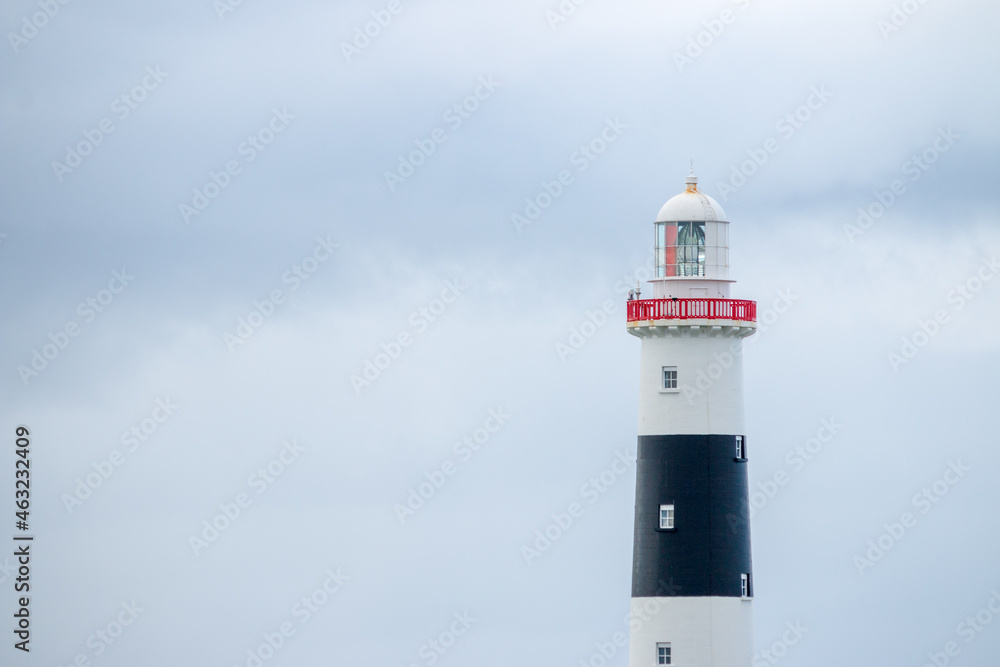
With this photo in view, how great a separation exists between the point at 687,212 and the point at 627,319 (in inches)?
126

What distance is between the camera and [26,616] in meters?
57.0

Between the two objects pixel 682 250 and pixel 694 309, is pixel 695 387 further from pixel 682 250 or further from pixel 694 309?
pixel 682 250

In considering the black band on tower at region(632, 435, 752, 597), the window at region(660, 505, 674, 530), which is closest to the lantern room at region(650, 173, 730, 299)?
the black band on tower at region(632, 435, 752, 597)

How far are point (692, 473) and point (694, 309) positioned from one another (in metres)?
4.20

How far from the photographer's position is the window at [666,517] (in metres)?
49.2

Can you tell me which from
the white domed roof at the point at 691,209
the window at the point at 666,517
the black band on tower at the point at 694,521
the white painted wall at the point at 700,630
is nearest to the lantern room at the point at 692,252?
the white domed roof at the point at 691,209

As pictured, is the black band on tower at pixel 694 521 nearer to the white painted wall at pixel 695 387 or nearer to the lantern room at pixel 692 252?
the white painted wall at pixel 695 387

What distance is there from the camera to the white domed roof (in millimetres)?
50000

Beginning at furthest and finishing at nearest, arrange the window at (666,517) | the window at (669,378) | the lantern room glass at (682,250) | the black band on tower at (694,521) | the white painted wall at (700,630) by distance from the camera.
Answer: the lantern room glass at (682,250) < the window at (669,378) < the window at (666,517) < the black band on tower at (694,521) < the white painted wall at (700,630)

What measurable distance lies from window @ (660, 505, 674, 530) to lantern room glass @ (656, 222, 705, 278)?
19.8ft

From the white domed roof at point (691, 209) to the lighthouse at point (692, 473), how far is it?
0.04 meters

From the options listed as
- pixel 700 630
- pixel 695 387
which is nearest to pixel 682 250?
pixel 695 387

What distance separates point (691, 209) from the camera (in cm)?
5003

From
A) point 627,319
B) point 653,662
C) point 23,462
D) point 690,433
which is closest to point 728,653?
point 653,662
